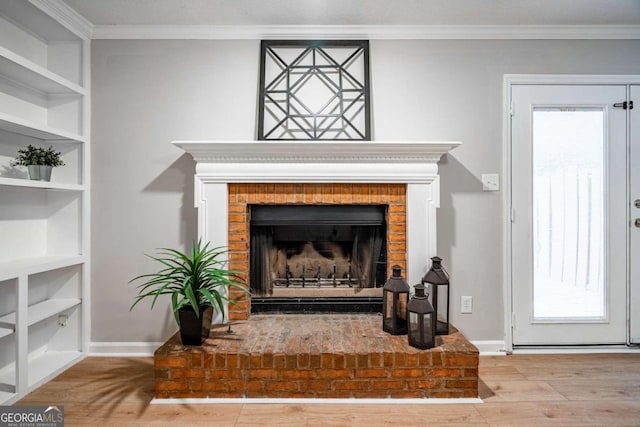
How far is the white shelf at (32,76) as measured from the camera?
76.5 inches

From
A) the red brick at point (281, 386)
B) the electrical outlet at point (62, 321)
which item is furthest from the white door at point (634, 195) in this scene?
the electrical outlet at point (62, 321)

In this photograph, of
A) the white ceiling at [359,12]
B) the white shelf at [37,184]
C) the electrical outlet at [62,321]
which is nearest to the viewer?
the white shelf at [37,184]

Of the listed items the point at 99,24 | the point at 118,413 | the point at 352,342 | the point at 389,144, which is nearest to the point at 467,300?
the point at 352,342

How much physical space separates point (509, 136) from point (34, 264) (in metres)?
3.08

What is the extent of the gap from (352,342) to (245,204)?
3.59ft

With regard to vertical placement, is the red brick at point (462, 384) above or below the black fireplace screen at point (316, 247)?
below

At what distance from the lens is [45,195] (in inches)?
99.8

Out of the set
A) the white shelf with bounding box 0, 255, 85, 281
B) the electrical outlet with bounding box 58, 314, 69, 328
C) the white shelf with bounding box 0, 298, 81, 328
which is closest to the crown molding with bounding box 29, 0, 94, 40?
the white shelf with bounding box 0, 255, 85, 281

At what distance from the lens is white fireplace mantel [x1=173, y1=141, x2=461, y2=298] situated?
94.0 inches

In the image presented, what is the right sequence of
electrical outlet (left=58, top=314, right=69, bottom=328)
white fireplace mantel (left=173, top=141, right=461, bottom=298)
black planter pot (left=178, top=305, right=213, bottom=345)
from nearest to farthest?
black planter pot (left=178, top=305, right=213, bottom=345) → white fireplace mantel (left=173, top=141, right=461, bottom=298) → electrical outlet (left=58, top=314, right=69, bottom=328)

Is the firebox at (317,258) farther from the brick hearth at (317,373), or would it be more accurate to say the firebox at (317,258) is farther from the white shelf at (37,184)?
the white shelf at (37,184)

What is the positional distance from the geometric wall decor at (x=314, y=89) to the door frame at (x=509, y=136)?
3.13 ft

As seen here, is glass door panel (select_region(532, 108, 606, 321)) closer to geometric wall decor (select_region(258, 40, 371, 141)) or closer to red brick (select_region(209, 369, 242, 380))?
geometric wall decor (select_region(258, 40, 371, 141))

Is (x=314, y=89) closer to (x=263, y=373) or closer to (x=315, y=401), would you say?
(x=263, y=373)
